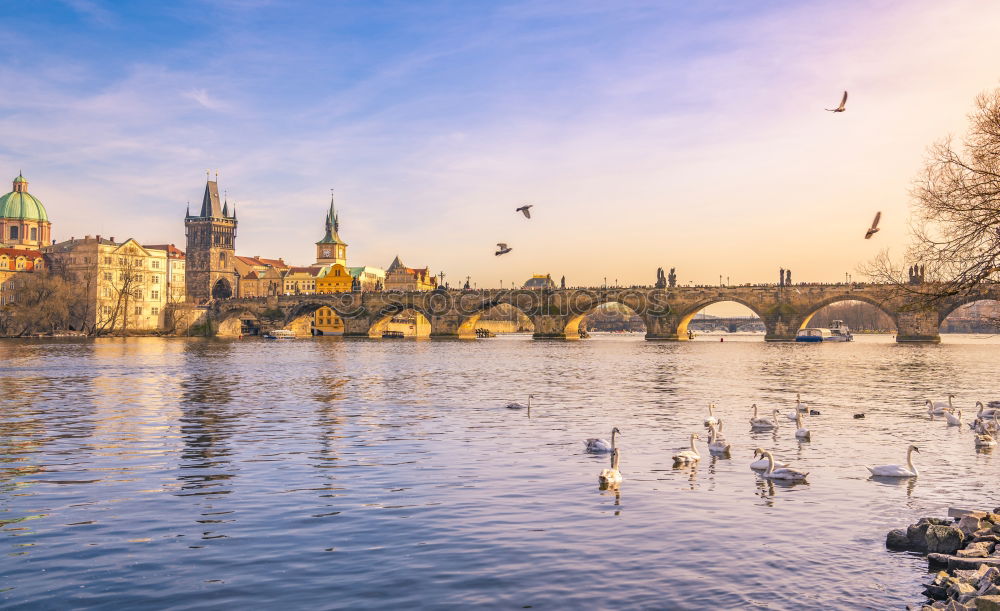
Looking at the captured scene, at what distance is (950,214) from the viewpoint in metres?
19.1

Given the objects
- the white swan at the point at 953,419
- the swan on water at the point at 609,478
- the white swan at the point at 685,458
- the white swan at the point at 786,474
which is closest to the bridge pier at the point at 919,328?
the white swan at the point at 953,419

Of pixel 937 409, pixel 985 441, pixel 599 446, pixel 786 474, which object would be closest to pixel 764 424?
pixel 985 441

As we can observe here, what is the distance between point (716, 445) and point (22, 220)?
188329 mm

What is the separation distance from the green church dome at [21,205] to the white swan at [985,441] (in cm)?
19074

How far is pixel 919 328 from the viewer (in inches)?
4385

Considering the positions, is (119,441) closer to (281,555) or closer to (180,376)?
(281,555)

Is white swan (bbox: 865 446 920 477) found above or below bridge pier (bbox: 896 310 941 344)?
below

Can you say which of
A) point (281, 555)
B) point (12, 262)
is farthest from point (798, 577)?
point (12, 262)

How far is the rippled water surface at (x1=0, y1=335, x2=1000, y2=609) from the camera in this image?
10398 mm

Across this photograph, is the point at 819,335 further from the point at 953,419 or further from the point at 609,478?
the point at 609,478

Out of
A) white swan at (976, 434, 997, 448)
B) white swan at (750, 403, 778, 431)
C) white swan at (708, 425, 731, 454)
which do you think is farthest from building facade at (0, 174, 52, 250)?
white swan at (976, 434, 997, 448)

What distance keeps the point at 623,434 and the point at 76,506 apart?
1414 centimetres

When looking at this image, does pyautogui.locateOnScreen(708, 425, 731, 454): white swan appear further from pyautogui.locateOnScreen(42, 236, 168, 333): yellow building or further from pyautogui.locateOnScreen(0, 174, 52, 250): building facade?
pyautogui.locateOnScreen(0, 174, 52, 250): building facade

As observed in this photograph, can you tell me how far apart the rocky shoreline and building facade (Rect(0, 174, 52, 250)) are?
629ft
